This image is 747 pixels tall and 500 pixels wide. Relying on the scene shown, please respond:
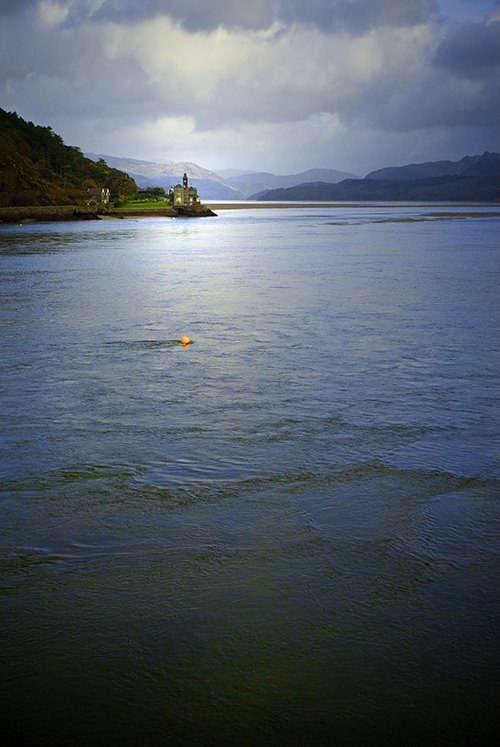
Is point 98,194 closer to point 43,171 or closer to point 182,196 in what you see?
point 43,171

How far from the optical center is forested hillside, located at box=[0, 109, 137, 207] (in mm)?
114000

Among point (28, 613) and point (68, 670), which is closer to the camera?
point (68, 670)

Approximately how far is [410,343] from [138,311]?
846 centimetres

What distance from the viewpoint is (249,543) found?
19.9 feet

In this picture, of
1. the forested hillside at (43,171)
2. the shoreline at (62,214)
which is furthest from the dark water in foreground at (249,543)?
the forested hillside at (43,171)

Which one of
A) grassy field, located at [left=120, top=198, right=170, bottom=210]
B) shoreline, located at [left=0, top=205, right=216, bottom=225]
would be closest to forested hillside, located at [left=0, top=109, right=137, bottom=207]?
shoreline, located at [left=0, top=205, right=216, bottom=225]

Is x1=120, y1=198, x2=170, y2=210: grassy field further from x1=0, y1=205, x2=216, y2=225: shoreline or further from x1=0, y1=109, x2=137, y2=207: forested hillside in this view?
x1=0, y1=109, x2=137, y2=207: forested hillside

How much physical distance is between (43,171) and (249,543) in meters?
146

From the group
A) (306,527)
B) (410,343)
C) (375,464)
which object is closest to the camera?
(306,527)

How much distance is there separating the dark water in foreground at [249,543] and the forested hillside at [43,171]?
106m

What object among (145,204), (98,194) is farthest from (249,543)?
(145,204)

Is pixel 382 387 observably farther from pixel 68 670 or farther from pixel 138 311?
pixel 138 311

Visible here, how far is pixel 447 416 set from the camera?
31.5 feet

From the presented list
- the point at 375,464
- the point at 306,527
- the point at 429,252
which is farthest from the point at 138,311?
the point at 429,252
